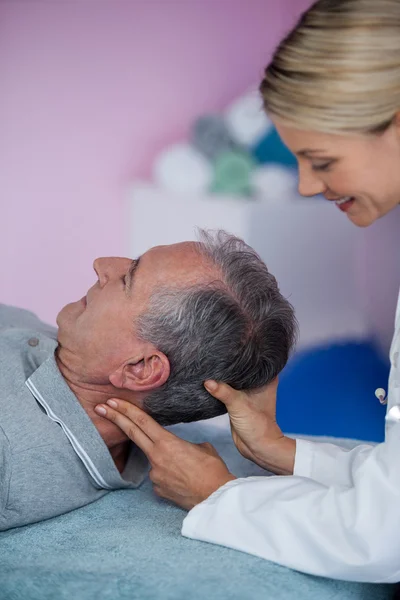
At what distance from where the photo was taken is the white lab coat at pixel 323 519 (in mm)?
1437

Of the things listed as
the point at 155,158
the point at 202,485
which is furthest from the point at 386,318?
the point at 202,485

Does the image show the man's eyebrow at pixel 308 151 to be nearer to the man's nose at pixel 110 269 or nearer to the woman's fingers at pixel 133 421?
the man's nose at pixel 110 269

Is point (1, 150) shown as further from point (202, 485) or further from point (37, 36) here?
point (202, 485)

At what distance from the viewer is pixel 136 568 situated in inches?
58.2

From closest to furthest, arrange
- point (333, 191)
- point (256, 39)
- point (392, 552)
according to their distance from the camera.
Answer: point (392, 552) → point (333, 191) → point (256, 39)

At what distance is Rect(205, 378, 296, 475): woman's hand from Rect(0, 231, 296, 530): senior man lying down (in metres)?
0.04

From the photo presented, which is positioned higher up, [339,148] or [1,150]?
[339,148]

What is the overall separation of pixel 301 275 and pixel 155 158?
984mm

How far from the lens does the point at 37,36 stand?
13.9ft

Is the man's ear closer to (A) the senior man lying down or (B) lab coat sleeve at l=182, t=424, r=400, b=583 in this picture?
(A) the senior man lying down

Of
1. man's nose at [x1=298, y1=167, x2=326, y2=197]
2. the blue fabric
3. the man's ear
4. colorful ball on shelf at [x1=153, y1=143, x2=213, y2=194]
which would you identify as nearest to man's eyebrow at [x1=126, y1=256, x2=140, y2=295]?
the man's ear

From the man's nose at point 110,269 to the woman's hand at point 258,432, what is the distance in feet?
1.10

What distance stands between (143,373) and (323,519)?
0.49 meters

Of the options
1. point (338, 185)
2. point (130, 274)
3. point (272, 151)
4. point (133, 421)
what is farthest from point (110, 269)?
point (272, 151)
